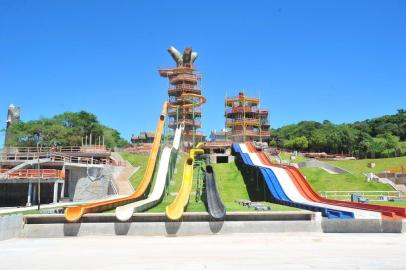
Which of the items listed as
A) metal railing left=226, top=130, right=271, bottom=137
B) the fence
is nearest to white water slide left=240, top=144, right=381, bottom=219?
the fence

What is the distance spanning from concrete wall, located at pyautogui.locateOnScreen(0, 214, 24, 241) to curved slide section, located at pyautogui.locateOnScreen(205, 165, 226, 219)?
874 centimetres

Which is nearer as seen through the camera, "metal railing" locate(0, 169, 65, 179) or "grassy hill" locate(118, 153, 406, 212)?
"grassy hill" locate(118, 153, 406, 212)

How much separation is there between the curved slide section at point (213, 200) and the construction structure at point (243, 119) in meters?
52.4

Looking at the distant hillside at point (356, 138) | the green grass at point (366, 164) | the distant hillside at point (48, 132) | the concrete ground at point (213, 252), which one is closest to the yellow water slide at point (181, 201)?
the concrete ground at point (213, 252)

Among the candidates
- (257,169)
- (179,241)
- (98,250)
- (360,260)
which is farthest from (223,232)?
(257,169)

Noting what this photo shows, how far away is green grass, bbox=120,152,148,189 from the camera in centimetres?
4345

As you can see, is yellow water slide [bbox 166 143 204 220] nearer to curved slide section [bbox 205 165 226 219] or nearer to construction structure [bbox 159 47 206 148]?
curved slide section [bbox 205 165 226 219]

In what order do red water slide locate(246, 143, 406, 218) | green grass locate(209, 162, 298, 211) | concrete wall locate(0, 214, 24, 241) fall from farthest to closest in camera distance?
green grass locate(209, 162, 298, 211) < red water slide locate(246, 143, 406, 218) < concrete wall locate(0, 214, 24, 241)

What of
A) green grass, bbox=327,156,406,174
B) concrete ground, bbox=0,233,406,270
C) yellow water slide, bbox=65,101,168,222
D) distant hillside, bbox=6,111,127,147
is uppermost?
distant hillside, bbox=6,111,127,147

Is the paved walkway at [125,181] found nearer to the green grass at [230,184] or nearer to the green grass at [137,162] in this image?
the green grass at [137,162]

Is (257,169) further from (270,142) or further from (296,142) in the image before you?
(270,142)

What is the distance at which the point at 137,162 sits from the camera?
5544 cm

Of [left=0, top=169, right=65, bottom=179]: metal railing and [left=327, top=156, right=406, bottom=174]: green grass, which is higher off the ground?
[left=327, top=156, right=406, bottom=174]: green grass

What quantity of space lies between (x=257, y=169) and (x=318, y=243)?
76.3ft
